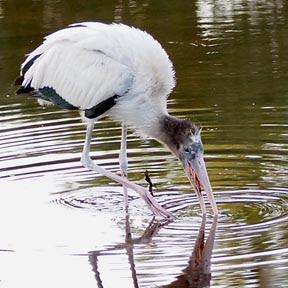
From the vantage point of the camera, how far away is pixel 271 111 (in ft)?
46.1

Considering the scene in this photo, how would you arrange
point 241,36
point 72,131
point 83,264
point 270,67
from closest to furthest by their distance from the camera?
point 83,264 < point 72,131 < point 270,67 < point 241,36

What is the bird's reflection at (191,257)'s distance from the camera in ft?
28.5

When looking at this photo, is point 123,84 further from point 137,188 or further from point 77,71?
point 137,188

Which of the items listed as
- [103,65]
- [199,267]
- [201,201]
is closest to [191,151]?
[201,201]

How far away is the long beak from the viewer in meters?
10.4

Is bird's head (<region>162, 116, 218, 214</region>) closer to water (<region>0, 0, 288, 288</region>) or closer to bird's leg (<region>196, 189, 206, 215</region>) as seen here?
bird's leg (<region>196, 189, 206, 215</region>)

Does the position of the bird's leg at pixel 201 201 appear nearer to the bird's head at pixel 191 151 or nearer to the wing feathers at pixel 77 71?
the bird's head at pixel 191 151

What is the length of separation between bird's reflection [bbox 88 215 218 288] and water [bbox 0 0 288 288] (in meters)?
0.01

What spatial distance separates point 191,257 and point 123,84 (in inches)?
78.2

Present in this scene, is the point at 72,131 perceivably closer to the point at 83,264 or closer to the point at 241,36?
the point at 83,264

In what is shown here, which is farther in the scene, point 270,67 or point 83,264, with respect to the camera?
point 270,67

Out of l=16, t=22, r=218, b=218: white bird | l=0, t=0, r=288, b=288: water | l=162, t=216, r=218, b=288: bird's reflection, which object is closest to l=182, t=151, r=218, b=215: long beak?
l=16, t=22, r=218, b=218: white bird

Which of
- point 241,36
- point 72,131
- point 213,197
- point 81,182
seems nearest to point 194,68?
point 241,36

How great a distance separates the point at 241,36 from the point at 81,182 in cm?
870
